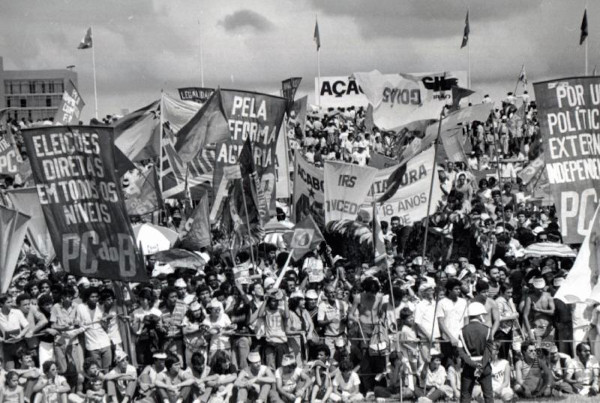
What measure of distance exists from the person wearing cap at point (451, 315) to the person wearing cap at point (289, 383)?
76.7 inches

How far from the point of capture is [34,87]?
111 m

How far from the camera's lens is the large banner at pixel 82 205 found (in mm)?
17438

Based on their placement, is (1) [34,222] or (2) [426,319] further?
(1) [34,222]

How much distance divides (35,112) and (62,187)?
293 feet

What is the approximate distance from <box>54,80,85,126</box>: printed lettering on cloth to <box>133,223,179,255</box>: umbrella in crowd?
30.8 feet

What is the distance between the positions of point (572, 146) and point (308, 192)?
7.92 meters

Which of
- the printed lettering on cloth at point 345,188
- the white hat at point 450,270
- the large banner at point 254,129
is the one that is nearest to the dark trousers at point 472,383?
the white hat at point 450,270

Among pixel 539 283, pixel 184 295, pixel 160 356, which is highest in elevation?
Result: pixel 184 295

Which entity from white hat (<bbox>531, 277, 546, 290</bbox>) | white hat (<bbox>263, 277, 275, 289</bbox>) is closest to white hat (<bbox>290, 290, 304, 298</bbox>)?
white hat (<bbox>263, 277, 275, 289</bbox>)

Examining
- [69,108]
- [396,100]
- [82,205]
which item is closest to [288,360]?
[82,205]

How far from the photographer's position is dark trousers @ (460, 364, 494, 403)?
16203mm

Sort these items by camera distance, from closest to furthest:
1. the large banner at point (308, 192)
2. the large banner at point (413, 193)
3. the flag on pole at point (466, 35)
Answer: the large banner at point (413, 193) < the large banner at point (308, 192) < the flag on pole at point (466, 35)

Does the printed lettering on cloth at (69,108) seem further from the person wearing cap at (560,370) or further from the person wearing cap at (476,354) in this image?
the person wearing cap at (476,354)

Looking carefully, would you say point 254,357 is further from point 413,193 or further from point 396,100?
point 396,100
